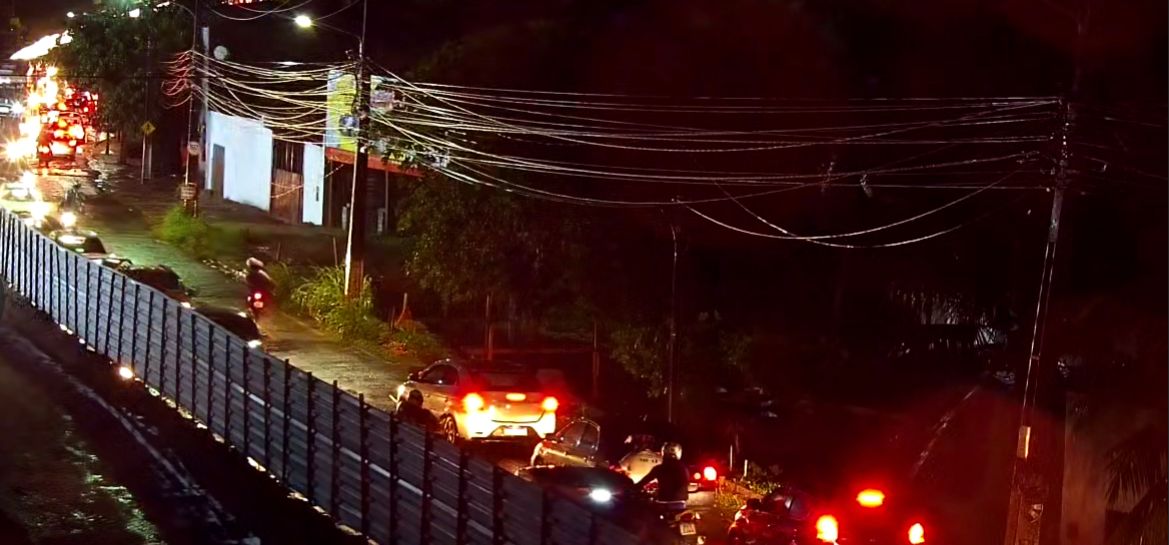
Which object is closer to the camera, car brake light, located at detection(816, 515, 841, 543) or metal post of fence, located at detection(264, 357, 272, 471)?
car brake light, located at detection(816, 515, 841, 543)

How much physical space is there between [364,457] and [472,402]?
7.55 m

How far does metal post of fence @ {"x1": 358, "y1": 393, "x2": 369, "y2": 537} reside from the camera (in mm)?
15250

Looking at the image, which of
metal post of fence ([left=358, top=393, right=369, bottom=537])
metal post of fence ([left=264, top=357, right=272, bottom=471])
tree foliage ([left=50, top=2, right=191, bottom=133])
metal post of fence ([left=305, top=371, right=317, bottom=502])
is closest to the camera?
metal post of fence ([left=358, top=393, right=369, bottom=537])

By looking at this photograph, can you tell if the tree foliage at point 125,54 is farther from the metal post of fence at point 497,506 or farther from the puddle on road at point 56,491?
the metal post of fence at point 497,506

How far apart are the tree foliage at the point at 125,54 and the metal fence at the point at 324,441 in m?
39.1

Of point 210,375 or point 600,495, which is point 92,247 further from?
point 600,495

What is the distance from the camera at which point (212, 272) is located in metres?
41.7

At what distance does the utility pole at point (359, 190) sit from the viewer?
32.5 metres

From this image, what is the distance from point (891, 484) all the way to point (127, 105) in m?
55.9

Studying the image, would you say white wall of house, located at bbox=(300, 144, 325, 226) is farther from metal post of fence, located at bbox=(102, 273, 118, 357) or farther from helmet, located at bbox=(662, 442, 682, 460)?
helmet, located at bbox=(662, 442, 682, 460)

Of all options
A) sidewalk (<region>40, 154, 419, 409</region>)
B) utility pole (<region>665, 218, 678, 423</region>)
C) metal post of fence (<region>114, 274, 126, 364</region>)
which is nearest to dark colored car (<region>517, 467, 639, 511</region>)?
utility pole (<region>665, 218, 678, 423</region>)

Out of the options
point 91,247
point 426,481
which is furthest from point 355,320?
point 426,481

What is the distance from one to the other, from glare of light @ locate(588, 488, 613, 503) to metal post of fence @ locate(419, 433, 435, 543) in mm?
1943

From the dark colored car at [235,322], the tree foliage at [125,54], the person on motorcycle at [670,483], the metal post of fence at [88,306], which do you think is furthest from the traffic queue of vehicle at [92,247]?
the person on motorcycle at [670,483]
